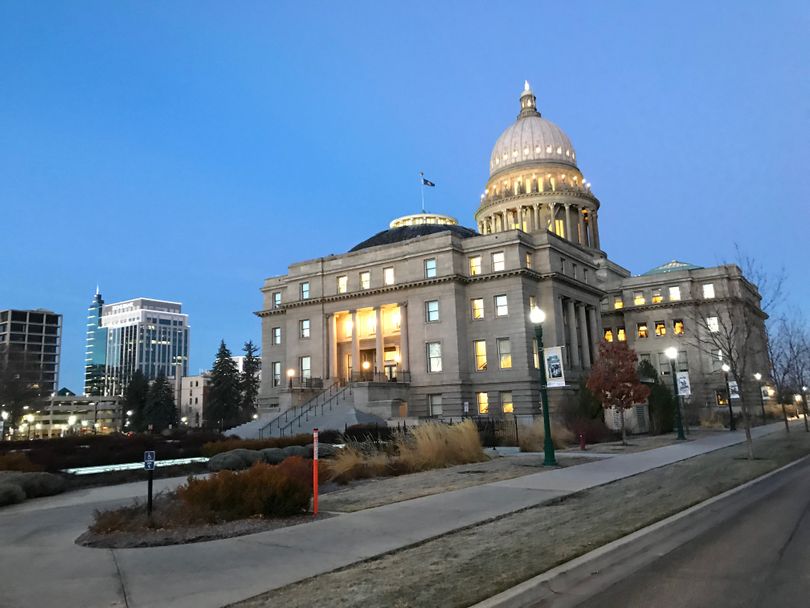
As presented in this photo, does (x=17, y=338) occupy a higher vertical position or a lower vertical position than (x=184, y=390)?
higher

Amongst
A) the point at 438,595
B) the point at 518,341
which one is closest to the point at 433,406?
the point at 518,341

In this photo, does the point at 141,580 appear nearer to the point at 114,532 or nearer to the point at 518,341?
the point at 114,532

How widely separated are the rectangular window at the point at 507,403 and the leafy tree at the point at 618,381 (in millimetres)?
17691

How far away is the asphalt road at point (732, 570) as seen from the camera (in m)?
6.71

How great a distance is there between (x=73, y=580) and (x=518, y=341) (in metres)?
47.1

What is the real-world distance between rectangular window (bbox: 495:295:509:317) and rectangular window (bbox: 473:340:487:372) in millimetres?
2932

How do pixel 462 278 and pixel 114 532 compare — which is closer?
pixel 114 532

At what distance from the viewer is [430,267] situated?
56938 millimetres

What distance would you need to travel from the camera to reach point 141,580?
25.1 feet

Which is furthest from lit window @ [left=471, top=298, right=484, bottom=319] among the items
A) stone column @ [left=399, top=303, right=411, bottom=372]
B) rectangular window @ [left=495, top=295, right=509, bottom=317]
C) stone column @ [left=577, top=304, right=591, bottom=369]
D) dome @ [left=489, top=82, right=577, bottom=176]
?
dome @ [left=489, top=82, right=577, bottom=176]

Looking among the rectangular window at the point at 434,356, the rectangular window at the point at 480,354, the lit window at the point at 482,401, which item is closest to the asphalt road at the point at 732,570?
the lit window at the point at 482,401

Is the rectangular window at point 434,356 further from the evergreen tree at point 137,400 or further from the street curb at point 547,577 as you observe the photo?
the evergreen tree at point 137,400

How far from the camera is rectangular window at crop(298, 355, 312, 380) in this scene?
62812mm

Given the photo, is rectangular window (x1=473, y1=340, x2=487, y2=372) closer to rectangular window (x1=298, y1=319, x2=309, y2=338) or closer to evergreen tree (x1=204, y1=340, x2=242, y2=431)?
rectangular window (x1=298, y1=319, x2=309, y2=338)
